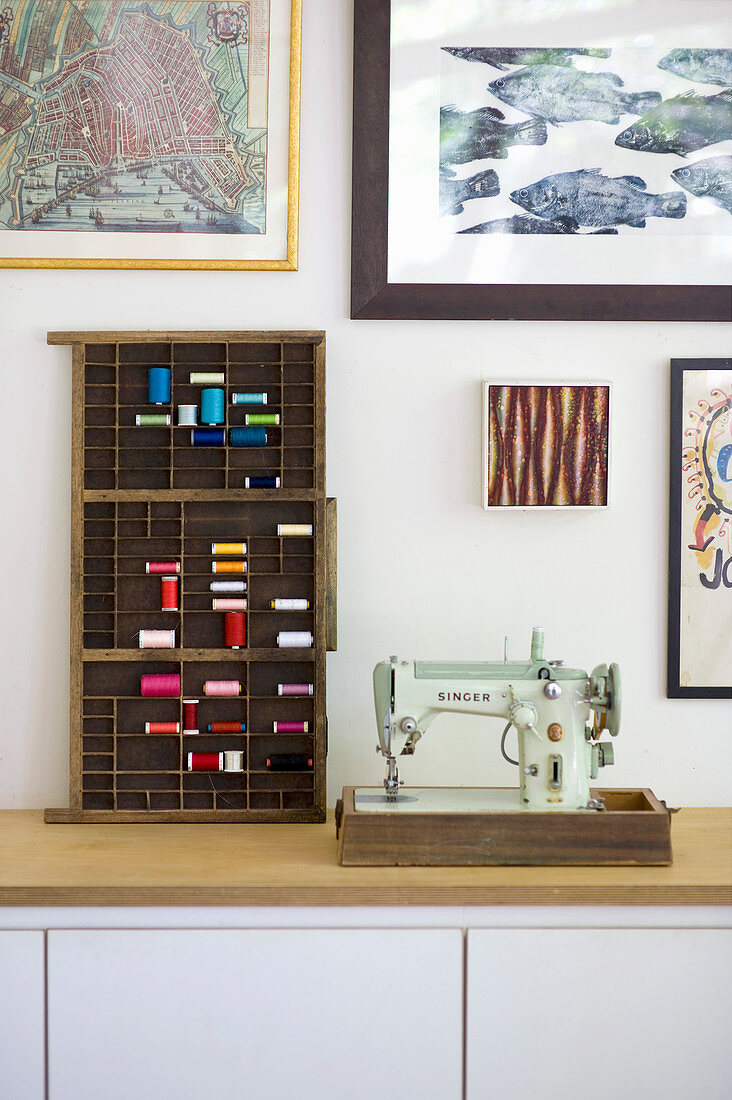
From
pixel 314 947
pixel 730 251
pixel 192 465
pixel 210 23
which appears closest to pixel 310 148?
pixel 210 23

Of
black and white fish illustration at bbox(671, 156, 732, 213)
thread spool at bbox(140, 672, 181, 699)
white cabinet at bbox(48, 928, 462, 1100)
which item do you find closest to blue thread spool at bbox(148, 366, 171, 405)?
thread spool at bbox(140, 672, 181, 699)

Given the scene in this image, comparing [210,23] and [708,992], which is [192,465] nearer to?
[210,23]

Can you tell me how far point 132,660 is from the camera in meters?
→ 2.03

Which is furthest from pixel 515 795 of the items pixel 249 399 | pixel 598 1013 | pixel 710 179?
pixel 710 179

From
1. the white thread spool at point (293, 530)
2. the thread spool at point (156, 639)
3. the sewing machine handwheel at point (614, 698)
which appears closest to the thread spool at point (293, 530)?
the white thread spool at point (293, 530)

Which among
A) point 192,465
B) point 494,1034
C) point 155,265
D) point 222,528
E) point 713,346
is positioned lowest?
point 494,1034

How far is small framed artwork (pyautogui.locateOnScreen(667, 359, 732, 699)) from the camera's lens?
6.93 feet

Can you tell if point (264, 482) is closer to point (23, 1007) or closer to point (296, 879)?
point (296, 879)

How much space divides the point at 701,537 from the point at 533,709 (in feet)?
2.14

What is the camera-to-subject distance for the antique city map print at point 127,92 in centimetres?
206

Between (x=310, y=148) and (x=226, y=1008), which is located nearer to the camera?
(x=226, y=1008)

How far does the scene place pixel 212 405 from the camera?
6.64ft

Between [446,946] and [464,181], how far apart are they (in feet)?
5.13

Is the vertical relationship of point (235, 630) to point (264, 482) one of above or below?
below
